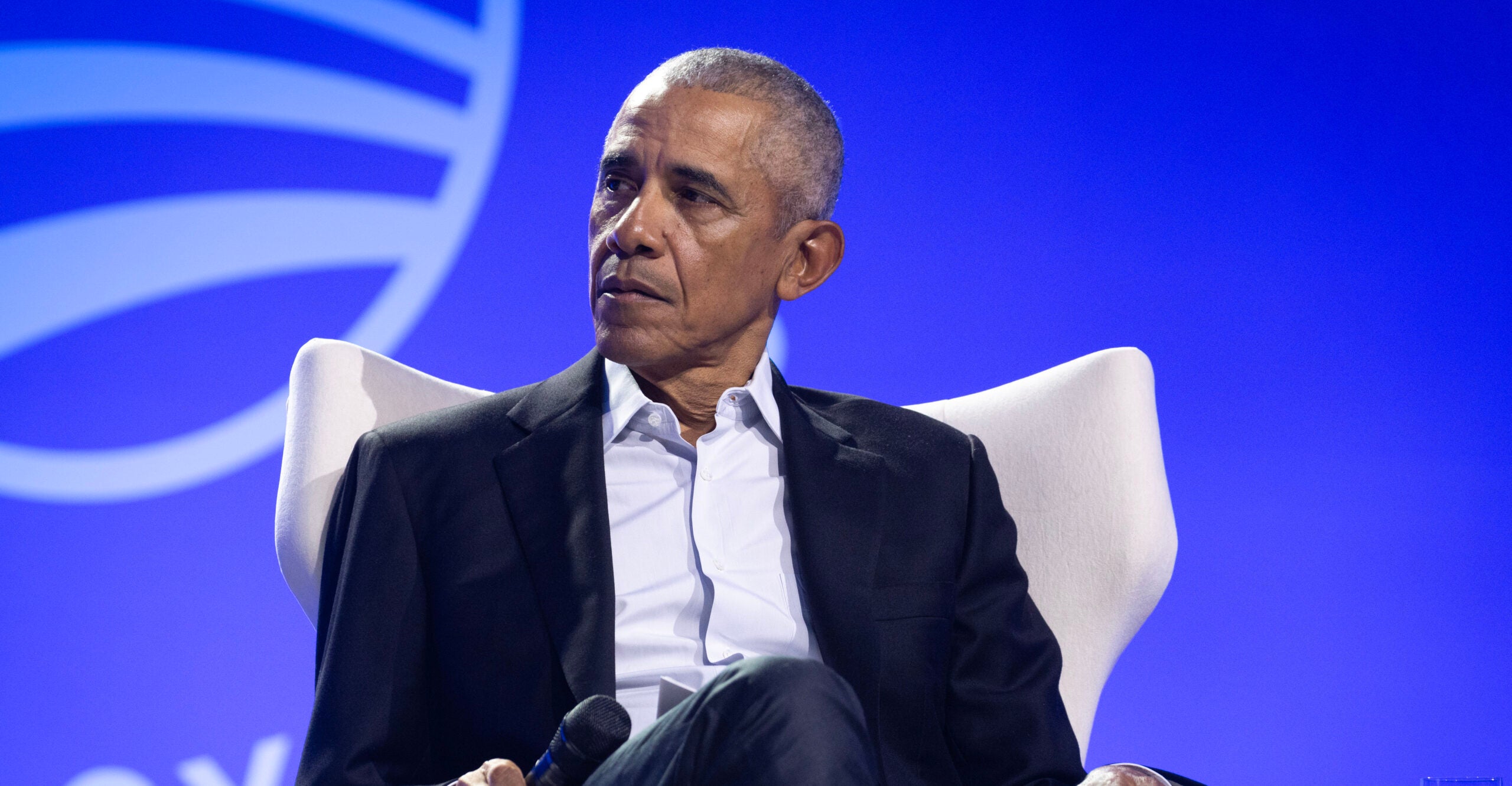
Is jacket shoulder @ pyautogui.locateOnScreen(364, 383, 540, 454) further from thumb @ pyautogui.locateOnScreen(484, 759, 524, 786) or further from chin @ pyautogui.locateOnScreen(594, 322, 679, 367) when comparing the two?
thumb @ pyautogui.locateOnScreen(484, 759, 524, 786)

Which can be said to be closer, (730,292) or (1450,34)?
(730,292)

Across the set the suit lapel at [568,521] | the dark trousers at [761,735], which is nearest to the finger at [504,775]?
the dark trousers at [761,735]

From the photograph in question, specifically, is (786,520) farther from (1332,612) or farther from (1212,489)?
(1332,612)

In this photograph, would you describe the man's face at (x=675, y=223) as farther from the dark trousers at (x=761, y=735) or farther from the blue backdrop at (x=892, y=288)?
the blue backdrop at (x=892, y=288)

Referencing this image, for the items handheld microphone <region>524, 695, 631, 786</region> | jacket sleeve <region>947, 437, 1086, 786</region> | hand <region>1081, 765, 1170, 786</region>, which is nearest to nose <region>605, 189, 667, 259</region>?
jacket sleeve <region>947, 437, 1086, 786</region>

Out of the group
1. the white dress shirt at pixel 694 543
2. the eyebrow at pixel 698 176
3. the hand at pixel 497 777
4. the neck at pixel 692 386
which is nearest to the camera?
the hand at pixel 497 777

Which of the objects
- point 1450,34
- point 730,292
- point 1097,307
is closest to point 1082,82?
point 1097,307

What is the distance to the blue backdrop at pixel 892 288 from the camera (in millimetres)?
2467

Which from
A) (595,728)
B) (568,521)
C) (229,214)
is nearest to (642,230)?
(568,521)

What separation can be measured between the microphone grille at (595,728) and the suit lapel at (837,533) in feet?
1.45

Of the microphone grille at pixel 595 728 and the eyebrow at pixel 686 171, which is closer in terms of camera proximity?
the microphone grille at pixel 595 728

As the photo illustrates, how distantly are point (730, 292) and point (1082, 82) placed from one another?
1.66 meters

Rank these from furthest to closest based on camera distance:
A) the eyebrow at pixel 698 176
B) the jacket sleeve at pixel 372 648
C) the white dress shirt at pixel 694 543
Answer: the eyebrow at pixel 698 176, the white dress shirt at pixel 694 543, the jacket sleeve at pixel 372 648

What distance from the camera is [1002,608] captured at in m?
1.47
